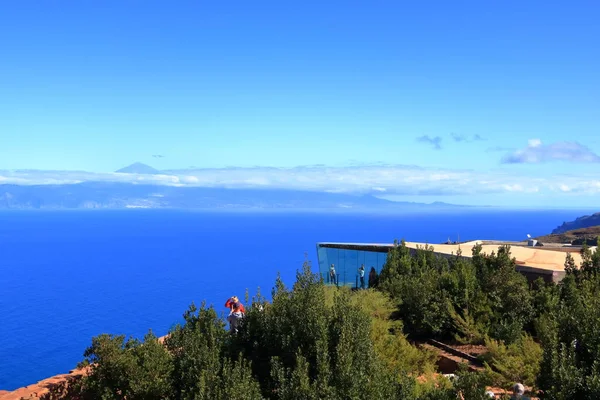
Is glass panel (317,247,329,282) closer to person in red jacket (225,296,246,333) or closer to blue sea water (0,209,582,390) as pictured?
person in red jacket (225,296,246,333)

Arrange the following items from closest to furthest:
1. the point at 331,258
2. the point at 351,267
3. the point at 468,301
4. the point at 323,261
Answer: the point at 468,301 < the point at 351,267 < the point at 331,258 < the point at 323,261

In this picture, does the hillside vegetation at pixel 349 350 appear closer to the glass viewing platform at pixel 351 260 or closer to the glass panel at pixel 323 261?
the glass viewing platform at pixel 351 260

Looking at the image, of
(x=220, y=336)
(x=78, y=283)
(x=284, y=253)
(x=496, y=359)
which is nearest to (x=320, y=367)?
(x=220, y=336)

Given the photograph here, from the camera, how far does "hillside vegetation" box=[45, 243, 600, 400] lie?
358 inches

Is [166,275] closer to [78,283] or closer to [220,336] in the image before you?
[78,283]

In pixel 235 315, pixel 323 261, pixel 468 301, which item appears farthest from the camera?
pixel 323 261

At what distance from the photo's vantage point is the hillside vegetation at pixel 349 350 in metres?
9.09

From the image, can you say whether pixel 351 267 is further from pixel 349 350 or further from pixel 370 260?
pixel 349 350

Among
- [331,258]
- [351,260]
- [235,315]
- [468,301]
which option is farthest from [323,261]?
[235,315]

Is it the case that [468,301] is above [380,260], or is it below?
below

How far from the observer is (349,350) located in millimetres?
9891

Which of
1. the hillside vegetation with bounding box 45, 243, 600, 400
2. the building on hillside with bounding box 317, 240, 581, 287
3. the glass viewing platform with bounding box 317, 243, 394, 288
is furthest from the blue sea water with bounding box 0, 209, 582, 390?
the hillside vegetation with bounding box 45, 243, 600, 400

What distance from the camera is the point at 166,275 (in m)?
84.9

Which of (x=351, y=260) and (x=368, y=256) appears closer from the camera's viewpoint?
(x=368, y=256)
